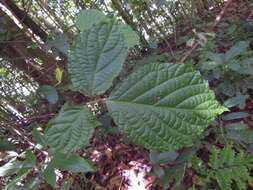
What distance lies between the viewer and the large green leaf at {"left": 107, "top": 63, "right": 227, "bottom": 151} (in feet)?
2.45

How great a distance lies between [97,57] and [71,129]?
0.16 meters

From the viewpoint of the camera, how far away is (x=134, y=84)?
0.76 m

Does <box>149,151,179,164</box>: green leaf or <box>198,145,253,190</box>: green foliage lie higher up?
<box>149,151,179,164</box>: green leaf

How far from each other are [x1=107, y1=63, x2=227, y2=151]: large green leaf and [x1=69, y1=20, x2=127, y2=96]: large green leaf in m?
0.05

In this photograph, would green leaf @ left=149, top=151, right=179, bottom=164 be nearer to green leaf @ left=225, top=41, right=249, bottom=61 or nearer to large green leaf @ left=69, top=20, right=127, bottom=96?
green leaf @ left=225, top=41, right=249, bottom=61

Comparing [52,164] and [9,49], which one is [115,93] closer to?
[52,164]

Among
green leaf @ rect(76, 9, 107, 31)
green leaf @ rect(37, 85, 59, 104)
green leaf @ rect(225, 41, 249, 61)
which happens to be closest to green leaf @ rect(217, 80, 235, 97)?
green leaf @ rect(225, 41, 249, 61)

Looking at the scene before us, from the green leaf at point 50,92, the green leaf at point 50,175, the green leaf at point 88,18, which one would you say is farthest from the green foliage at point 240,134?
the green leaf at point 88,18

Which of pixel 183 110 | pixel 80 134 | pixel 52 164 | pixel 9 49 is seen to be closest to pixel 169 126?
pixel 183 110

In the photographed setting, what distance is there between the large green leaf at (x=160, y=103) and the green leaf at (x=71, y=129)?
74 mm

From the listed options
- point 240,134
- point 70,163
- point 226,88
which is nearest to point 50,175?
point 70,163

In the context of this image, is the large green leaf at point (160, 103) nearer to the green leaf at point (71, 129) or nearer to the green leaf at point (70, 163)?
the green leaf at point (71, 129)

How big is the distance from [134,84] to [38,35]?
2738mm

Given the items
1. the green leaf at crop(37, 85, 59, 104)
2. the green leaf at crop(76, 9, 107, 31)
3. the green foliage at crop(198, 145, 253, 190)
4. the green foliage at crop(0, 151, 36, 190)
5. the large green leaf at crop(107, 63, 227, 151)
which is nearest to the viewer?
the large green leaf at crop(107, 63, 227, 151)
